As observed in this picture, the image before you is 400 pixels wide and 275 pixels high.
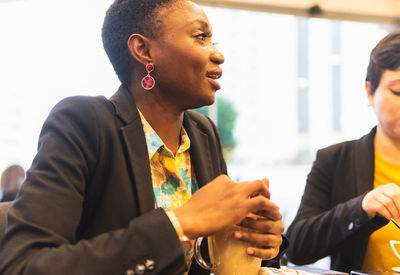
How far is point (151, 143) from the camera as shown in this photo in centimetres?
136

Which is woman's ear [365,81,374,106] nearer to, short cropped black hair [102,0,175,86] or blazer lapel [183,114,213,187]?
blazer lapel [183,114,213,187]

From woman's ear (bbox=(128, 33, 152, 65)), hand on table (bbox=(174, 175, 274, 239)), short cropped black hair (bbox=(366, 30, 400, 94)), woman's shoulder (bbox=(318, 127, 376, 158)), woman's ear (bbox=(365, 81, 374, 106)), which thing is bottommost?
woman's shoulder (bbox=(318, 127, 376, 158))

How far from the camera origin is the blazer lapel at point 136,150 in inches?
48.5

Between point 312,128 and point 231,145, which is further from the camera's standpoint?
point 312,128

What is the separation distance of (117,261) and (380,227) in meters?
1.02

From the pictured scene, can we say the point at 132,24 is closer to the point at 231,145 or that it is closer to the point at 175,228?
the point at 175,228

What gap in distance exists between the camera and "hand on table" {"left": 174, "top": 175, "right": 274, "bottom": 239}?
105 centimetres

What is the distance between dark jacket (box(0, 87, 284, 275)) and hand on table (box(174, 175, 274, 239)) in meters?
0.05

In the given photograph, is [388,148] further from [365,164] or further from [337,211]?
[337,211]

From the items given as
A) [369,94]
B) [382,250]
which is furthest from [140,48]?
[382,250]

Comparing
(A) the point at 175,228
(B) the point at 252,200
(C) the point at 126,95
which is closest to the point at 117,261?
(A) the point at 175,228

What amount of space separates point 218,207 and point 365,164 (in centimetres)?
105

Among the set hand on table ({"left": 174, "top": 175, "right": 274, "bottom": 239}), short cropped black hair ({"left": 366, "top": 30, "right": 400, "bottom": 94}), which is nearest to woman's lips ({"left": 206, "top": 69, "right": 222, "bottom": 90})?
hand on table ({"left": 174, "top": 175, "right": 274, "bottom": 239})

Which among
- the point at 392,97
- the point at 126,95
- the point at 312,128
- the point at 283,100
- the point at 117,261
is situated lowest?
the point at 312,128
